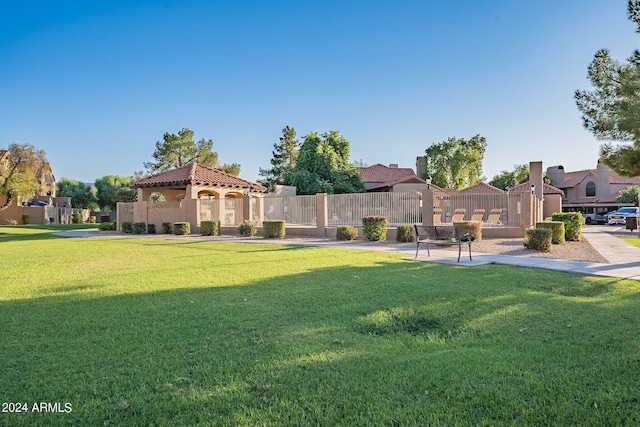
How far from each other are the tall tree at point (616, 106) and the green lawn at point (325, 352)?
8.78 feet

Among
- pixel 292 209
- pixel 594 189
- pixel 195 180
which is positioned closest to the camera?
pixel 292 209

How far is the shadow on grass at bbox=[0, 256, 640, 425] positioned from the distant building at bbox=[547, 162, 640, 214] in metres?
55.1

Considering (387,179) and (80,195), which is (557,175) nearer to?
(387,179)

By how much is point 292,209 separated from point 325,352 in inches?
853

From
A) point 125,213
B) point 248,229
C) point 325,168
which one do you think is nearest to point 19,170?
point 125,213

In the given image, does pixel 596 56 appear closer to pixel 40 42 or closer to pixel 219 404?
pixel 219 404

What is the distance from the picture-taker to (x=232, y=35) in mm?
18391

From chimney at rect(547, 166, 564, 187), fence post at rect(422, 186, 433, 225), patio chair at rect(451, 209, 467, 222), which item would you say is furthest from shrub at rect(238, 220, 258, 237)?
chimney at rect(547, 166, 564, 187)

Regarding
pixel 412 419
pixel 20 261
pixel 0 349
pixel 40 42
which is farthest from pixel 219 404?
pixel 40 42

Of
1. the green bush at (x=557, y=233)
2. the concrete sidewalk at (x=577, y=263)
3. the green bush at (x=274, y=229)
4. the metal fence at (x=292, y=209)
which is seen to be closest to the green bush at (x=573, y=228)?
the green bush at (x=557, y=233)

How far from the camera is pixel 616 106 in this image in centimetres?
841

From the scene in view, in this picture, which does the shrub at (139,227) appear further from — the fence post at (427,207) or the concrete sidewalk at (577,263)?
the concrete sidewalk at (577,263)

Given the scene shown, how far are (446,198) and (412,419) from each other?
22.2 metres

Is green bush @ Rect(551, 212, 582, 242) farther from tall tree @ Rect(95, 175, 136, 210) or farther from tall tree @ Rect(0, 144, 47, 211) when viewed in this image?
tall tree @ Rect(95, 175, 136, 210)
